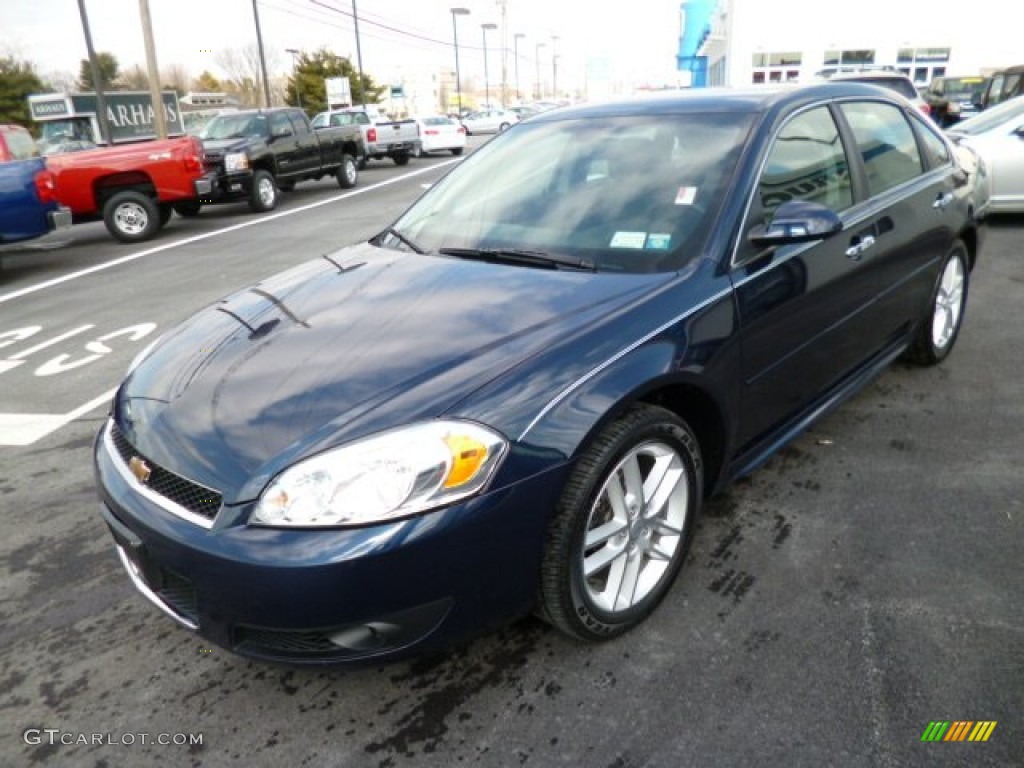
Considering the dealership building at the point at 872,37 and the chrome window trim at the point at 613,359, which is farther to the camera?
the dealership building at the point at 872,37

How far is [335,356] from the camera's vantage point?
7.82 feet

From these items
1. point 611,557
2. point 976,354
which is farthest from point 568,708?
point 976,354

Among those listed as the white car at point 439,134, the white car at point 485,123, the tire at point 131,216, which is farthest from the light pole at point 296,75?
the tire at point 131,216

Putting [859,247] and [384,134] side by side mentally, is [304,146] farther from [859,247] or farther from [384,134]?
[859,247]

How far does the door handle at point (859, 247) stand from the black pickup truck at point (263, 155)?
11.0 meters

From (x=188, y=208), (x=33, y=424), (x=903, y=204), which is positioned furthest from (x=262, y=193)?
(x=903, y=204)

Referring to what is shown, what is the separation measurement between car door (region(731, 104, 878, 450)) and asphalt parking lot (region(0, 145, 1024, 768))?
0.46 metres

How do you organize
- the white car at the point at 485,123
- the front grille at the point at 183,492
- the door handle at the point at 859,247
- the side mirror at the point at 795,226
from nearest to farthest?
the front grille at the point at 183,492 < the side mirror at the point at 795,226 < the door handle at the point at 859,247 < the white car at the point at 485,123

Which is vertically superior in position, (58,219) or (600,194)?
(600,194)

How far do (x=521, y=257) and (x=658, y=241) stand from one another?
500 mm

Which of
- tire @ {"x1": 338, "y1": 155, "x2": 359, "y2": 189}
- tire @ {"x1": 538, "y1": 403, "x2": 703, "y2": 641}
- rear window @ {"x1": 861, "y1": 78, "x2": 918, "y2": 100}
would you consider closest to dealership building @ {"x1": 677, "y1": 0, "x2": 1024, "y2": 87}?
rear window @ {"x1": 861, "y1": 78, "x2": 918, "y2": 100}

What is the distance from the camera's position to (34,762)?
6.96 feet

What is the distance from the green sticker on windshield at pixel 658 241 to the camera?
2723 mm

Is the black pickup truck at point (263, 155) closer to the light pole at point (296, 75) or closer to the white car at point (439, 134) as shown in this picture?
the white car at point (439, 134)
